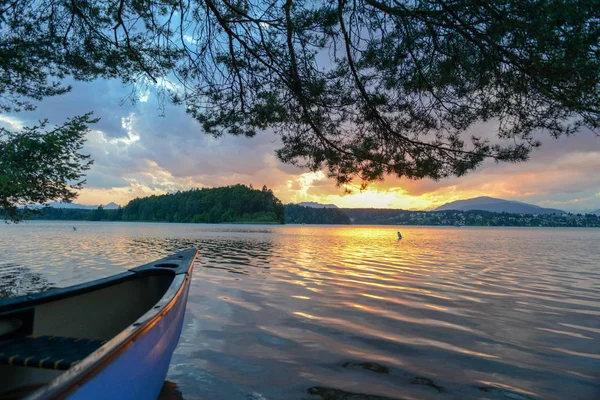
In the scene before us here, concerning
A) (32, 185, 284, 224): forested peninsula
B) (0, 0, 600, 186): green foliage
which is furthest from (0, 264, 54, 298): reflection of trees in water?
(32, 185, 284, 224): forested peninsula

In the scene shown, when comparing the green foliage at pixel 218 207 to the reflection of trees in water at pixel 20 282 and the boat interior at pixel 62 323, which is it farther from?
the boat interior at pixel 62 323

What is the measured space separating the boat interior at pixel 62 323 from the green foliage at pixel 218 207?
109 metres

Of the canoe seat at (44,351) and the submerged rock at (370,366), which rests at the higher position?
the canoe seat at (44,351)

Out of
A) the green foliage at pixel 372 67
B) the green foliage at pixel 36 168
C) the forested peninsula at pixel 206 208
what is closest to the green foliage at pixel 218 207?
the forested peninsula at pixel 206 208

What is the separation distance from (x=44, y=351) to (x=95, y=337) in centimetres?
118

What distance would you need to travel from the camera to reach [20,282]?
8805 millimetres

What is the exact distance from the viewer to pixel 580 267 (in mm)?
13023

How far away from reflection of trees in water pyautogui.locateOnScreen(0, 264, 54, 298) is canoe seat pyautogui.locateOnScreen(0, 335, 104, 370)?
5451 mm

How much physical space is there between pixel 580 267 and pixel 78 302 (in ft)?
51.3

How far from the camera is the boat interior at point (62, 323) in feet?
8.82

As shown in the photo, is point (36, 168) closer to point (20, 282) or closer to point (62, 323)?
point (20, 282)

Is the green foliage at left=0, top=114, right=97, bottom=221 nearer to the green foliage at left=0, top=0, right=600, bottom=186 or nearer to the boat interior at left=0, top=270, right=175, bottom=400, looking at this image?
the green foliage at left=0, top=0, right=600, bottom=186

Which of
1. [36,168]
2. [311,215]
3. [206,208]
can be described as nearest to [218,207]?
[206,208]

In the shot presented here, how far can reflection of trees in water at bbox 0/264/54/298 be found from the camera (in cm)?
765
